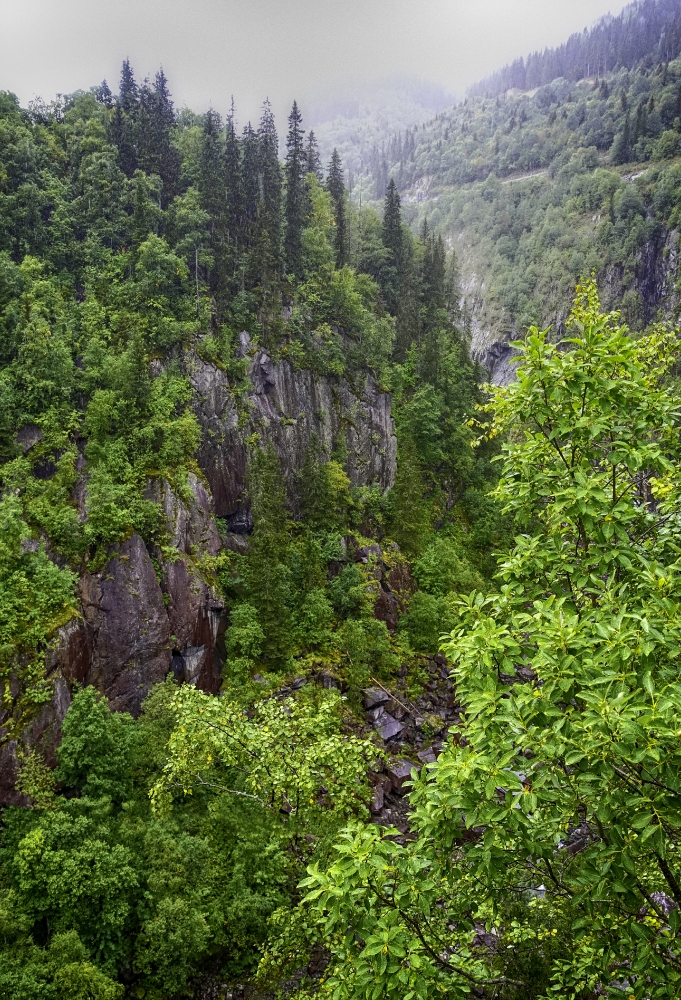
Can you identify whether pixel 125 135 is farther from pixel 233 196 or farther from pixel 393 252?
pixel 393 252

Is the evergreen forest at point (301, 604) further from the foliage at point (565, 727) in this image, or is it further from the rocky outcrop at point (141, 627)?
the rocky outcrop at point (141, 627)

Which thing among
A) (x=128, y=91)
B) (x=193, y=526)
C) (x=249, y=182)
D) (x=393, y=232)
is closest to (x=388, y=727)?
(x=193, y=526)

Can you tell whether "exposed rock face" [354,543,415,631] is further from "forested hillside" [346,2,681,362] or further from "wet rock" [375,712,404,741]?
"forested hillside" [346,2,681,362]

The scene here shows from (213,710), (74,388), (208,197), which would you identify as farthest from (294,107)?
(213,710)

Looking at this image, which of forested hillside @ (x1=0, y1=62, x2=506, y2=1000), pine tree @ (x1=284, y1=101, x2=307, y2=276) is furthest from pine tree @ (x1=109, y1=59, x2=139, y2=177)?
pine tree @ (x1=284, y1=101, x2=307, y2=276)

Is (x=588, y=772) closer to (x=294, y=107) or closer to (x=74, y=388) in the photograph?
(x=74, y=388)

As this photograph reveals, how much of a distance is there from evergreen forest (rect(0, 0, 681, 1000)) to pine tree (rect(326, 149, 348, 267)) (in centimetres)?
77

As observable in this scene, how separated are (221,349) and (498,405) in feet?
132

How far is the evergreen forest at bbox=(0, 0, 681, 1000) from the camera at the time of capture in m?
5.47

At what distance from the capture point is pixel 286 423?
153ft

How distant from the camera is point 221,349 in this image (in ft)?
144

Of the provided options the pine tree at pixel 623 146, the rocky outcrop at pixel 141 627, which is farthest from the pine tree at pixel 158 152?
the pine tree at pixel 623 146

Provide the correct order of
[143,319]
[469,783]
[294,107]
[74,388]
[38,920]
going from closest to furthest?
1. [469,783]
2. [38,920]
3. [74,388]
4. [143,319]
5. [294,107]

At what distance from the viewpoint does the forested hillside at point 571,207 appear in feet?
320
